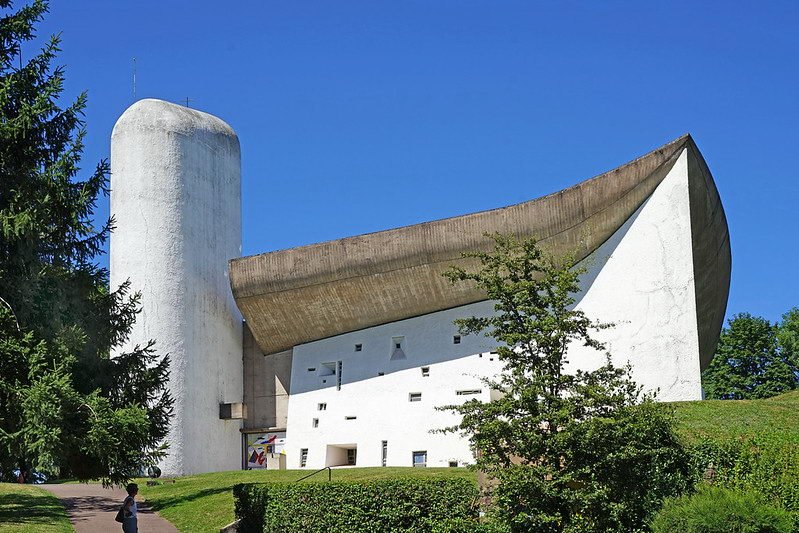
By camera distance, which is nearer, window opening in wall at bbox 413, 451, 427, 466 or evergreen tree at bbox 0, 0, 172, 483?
evergreen tree at bbox 0, 0, 172, 483

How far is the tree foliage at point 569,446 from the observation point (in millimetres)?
17547

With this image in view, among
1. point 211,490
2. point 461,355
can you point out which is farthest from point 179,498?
point 461,355

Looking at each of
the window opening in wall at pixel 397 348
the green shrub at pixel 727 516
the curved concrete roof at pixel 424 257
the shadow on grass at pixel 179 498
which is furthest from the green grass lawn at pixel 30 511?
the green shrub at pixel 727 516

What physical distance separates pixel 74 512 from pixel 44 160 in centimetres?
935

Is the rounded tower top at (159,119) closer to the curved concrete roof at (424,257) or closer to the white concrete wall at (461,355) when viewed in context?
the curved concrete roof at (424,257)

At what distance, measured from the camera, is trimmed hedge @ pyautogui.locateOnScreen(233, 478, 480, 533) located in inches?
763

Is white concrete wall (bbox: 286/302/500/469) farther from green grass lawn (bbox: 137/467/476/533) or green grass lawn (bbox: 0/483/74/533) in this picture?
green grass lawn (bbox: 0/483/74/533)

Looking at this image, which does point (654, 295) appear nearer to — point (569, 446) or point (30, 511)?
point (569, 446)

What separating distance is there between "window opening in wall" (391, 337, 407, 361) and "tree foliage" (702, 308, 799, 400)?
85.7ft

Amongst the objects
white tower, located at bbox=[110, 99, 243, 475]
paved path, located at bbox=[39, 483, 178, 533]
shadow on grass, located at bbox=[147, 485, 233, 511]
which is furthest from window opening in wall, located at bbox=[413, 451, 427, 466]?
paved path, located at bbox=[39, 483, 178, 533]

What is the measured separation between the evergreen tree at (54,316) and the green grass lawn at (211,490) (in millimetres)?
3183

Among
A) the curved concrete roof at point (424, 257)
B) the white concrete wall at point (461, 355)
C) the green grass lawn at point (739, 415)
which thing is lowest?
the green grass lawn at point (739, 415)

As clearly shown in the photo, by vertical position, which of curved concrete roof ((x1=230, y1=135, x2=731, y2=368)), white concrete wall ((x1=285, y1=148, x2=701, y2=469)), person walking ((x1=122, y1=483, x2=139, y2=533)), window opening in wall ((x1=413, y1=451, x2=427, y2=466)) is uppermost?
curved concrete roof ((x1=230, y1=135, x2=731, y2=368))

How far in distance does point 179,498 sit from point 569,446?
14831mm
